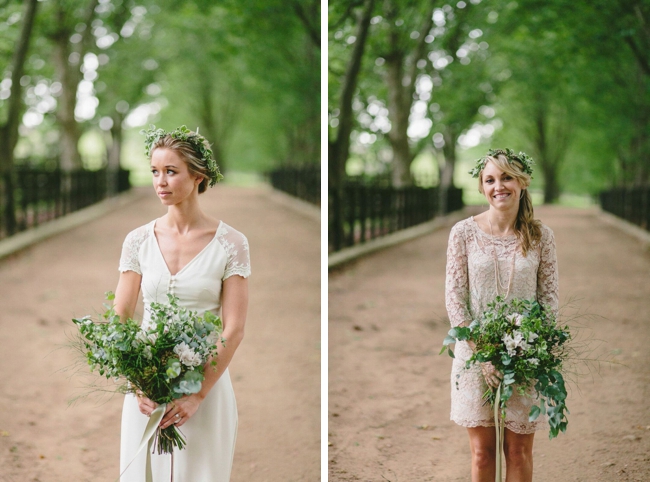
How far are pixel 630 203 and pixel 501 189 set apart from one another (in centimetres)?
172

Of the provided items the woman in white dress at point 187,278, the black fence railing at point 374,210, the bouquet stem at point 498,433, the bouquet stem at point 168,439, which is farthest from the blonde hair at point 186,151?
the black fence railing at point 374,210

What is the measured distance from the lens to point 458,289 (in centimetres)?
199

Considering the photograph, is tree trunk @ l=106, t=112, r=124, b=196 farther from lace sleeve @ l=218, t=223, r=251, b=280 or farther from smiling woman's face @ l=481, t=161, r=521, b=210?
smiling woman's face @ l=481, t=161, r=521, b=210

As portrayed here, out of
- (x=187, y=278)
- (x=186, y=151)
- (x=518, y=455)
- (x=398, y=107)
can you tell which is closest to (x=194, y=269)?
(x=187, y=278)

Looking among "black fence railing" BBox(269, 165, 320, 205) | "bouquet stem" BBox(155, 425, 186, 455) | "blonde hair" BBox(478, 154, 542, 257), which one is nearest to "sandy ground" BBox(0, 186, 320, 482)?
"black fence railing" BBox(269, 165, 320, 205)

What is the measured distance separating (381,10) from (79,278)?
2441mm

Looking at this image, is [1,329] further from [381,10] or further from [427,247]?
[381,10]

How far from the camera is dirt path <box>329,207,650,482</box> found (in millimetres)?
2711

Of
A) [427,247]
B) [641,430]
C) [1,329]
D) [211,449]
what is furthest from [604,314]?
[1,329]

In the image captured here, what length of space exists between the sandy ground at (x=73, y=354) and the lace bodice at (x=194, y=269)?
108 centimetres

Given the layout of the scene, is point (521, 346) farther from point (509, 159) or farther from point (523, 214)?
point (509, 159)

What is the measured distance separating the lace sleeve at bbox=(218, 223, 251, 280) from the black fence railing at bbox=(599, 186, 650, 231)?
88.3 inches

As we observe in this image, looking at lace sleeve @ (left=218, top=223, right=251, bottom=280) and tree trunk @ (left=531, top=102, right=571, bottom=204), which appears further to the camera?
tree trunk @ (left=531, top=102, right=571, bottom=204)

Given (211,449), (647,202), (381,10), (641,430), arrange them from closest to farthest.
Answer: (211,449) → (641,430) → (647,202) → (381,10)
